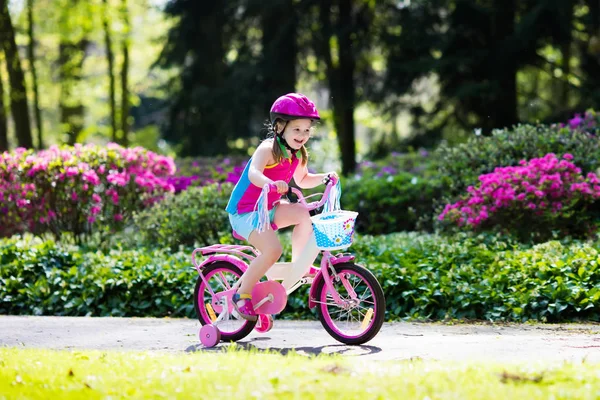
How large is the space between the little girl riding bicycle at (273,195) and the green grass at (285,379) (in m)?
0.79

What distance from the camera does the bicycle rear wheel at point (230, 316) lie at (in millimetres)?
6059

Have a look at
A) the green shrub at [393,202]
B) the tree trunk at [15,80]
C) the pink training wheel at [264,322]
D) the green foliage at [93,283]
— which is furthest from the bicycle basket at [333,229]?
the tree trunk at [15,80]

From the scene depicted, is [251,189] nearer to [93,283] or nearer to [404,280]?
[404,280]

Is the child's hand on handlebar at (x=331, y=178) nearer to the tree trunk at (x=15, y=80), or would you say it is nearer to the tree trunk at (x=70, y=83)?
the tree trunk at (x=15, y=80)

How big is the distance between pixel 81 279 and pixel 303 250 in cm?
372

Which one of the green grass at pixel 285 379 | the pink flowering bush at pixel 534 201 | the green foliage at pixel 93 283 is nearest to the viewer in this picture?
the green grass at pixel 285 379

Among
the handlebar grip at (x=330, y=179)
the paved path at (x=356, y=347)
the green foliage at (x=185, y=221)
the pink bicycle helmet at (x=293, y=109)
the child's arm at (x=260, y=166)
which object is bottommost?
the paved path at (x=356, y=347)

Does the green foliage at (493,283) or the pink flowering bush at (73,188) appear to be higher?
the pink flowering bush at (73,188)

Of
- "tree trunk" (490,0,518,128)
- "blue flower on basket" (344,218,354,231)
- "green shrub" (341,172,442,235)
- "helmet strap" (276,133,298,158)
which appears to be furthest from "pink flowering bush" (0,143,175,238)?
"tree trunk" (490,0,518,128)

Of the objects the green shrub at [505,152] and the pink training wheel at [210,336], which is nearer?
the pink training wheel at [210,336]

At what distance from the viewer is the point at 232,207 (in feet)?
18.9

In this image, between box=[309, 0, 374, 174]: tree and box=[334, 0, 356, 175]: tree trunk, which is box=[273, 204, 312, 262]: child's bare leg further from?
box=[309, 0, 374, 174]: tree

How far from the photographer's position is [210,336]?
5875mm

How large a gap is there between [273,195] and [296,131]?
451 mm
